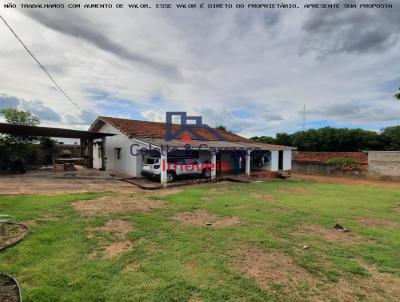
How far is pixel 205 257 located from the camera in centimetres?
441

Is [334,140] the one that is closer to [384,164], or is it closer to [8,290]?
[384,164]

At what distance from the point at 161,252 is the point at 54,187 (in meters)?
9.40

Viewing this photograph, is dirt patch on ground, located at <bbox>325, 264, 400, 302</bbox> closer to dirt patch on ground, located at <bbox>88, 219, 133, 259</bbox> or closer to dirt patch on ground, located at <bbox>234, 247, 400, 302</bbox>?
dirt patch on ground, located at <bbox>234, 247, 400, 302</bbox>

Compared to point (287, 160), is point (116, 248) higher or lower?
lower

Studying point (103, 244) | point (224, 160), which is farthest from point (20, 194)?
point (224, 160)

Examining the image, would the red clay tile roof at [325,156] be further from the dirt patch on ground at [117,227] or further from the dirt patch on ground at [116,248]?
the dirt patch on ground at [116,248]

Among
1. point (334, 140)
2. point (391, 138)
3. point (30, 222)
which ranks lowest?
point (30, 222)

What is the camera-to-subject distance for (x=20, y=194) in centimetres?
967

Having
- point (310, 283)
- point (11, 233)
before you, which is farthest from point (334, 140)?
point (11, 233)

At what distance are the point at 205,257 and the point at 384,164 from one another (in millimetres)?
20236

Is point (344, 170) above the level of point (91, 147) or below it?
below

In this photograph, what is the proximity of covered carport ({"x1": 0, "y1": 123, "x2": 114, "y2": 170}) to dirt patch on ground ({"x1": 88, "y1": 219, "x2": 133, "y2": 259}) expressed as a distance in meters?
11.3

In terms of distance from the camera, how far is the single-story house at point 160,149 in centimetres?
1591

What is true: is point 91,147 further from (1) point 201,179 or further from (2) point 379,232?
(2) point 379,232
